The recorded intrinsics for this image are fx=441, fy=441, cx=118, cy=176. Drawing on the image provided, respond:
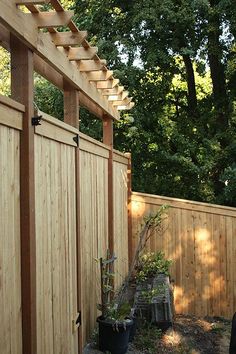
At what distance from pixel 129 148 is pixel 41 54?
6.86 m

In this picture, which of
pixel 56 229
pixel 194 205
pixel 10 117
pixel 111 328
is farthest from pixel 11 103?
A: pixel 194 205

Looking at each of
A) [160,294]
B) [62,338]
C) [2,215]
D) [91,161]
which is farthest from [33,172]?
[160,294]

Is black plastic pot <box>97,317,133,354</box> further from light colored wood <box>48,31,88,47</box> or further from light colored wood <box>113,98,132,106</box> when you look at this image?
light colored wood <box>113,98,132,106</box>

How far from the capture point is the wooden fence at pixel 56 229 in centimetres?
241

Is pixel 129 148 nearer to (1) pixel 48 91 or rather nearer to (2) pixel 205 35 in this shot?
(1) pixel 48 91

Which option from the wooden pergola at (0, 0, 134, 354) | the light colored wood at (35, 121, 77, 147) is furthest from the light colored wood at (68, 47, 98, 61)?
the light colored wood at (35, 121, 77, 147)

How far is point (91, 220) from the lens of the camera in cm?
470

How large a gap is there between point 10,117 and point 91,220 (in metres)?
2.42

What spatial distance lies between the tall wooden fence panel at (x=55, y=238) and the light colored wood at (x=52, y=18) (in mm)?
654

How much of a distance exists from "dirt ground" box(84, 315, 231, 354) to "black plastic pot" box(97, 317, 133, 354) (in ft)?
0.40

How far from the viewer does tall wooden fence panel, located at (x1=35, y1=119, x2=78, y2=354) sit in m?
2.92

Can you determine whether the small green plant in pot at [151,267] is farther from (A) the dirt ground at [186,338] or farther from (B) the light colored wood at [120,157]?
(B) the light colored wood at [120,157]

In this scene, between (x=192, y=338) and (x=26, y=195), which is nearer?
(x=26, y=195)

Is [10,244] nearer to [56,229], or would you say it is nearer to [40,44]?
→ [56,229]
